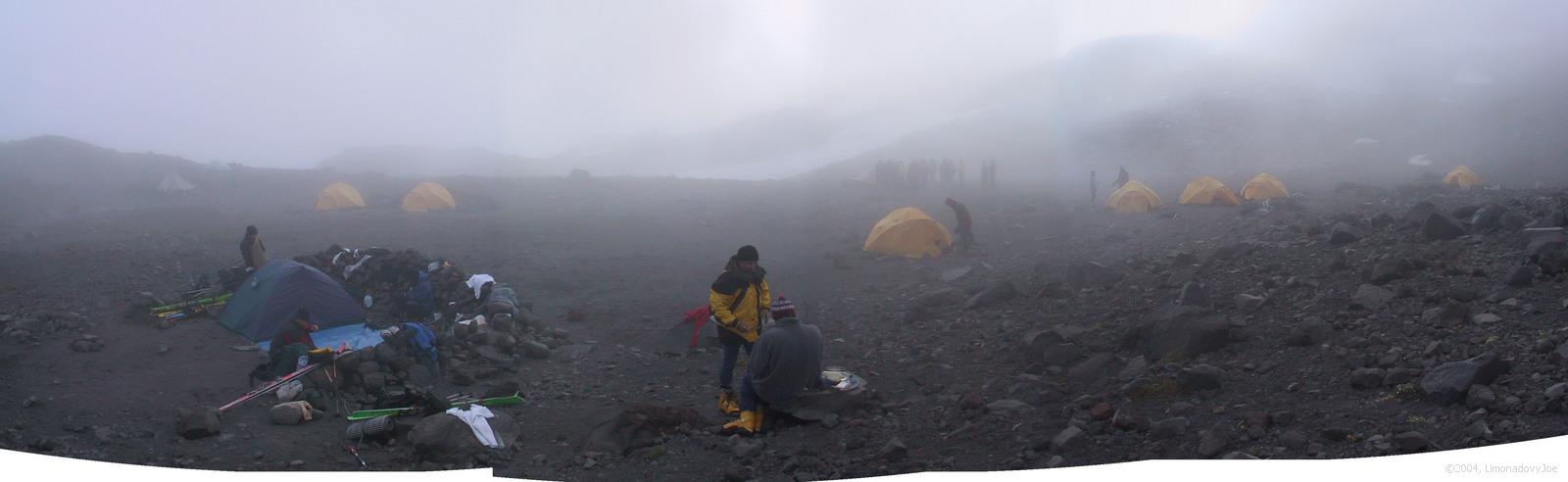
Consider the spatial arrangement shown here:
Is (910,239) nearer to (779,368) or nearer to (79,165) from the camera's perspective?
(779,368)

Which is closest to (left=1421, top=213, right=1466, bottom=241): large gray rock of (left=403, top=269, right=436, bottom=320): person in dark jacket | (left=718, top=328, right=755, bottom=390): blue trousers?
(left=718, top=328, right=755, bottom=390): blue trousers

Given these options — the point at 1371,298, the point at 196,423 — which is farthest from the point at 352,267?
the point at 1371,298

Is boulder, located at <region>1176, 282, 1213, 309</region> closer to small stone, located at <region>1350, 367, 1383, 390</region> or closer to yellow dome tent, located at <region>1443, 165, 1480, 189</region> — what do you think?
small stone, located at <region>1350, 367, 1383, 390</region>

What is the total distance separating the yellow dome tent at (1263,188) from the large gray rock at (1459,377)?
9.99m

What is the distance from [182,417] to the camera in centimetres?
444

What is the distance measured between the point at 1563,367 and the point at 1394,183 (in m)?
11.3

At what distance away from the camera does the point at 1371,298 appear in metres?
4.98

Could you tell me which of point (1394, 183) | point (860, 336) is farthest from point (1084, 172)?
point (860, 336)

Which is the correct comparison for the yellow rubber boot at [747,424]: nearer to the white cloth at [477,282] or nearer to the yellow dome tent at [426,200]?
the white cloth at [477,282]

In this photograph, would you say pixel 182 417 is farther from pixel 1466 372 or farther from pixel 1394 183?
pixel 1394 183

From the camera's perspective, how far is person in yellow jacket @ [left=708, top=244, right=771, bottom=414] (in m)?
5.69

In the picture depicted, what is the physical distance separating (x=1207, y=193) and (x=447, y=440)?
43.6ft

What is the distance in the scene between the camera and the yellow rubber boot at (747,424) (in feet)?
16.0

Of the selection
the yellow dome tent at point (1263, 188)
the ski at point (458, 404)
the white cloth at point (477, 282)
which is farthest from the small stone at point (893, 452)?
the yellow dome tent at point (1263, 188)
